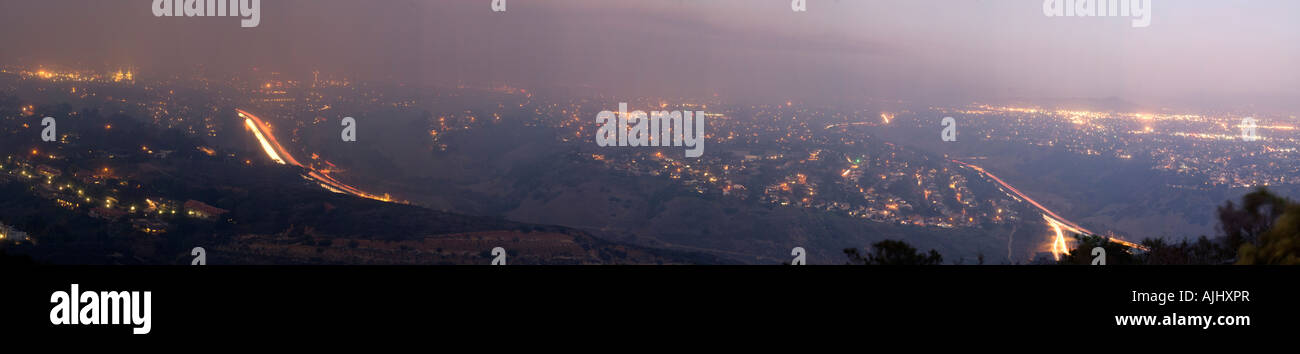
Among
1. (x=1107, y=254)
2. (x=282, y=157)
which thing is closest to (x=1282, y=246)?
(x=1107, y=254)

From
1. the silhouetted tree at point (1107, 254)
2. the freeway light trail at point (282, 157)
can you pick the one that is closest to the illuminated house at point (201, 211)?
the freeway light trail at point (282, 157)

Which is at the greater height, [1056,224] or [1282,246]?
[1282,246]

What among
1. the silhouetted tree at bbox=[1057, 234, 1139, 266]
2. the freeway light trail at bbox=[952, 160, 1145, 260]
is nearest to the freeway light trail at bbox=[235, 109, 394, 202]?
the silhouetted tree at bbox=[1057, 234, 1139, 266]

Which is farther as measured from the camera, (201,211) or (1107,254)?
(201,211)

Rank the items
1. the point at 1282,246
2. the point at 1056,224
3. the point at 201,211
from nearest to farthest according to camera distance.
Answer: the point at 1282,246, the point at 201,211, the point at 1056,224

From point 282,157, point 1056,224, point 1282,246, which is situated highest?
point 282,157

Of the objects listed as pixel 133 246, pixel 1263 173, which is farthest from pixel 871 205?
pixel 133 246

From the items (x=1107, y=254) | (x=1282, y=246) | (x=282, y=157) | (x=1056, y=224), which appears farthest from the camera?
(x=282, y=157)

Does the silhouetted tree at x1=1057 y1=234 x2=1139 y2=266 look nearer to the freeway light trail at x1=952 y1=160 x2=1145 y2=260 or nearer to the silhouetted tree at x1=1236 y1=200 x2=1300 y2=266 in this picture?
the silhouetted tree at x1=1236 y1=200 x2=1300 y2=266

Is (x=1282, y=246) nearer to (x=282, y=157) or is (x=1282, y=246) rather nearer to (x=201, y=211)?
(x=201, y=211)
